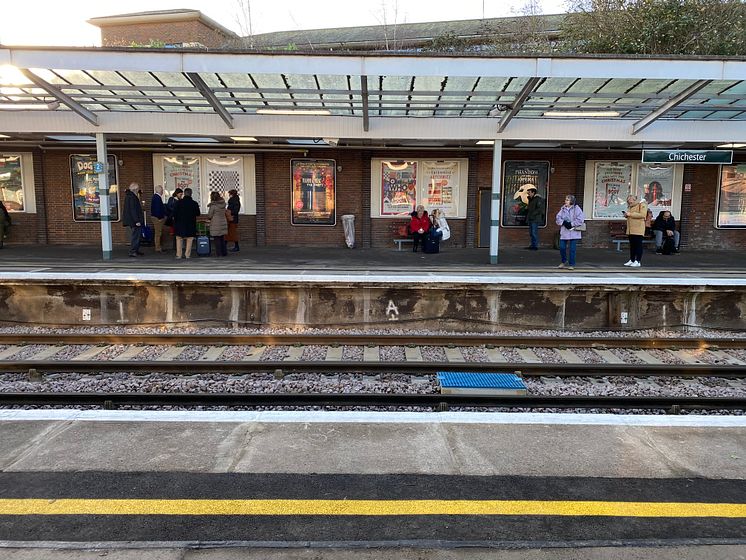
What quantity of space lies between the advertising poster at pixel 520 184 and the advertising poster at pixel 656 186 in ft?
9.45

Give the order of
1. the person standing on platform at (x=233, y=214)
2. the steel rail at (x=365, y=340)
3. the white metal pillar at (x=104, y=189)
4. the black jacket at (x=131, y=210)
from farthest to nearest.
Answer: the person standing on platform at (x=233, y=214) → the black jacket at (x=131, y=210) → the white metal pillar at (x=104, y=189) → the steel rail at (x=365, y=340)

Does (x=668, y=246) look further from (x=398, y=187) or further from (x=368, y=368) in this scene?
(x=368, y=368)

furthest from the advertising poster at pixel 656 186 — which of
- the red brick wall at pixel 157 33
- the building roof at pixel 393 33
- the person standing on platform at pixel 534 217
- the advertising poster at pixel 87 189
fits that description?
the red brick wall at pixel 157 33

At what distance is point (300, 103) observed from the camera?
12.0 meters

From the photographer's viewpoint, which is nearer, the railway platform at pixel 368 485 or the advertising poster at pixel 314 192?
the railway platform at pixel 368 485

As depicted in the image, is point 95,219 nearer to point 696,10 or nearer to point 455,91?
point 455,91

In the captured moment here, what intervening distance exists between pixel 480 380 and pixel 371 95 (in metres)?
7.09

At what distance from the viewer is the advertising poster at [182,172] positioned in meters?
16.5

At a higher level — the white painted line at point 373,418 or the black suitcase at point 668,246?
the black suitcase at point 668,246

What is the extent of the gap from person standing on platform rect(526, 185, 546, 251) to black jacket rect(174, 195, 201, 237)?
29.6 feet

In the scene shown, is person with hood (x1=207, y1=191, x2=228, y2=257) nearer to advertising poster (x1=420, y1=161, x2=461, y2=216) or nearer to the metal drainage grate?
advertising poster (x1=420, y1=161, x2=461, y2=216)

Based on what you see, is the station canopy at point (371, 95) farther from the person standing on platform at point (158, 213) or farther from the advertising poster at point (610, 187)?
the advertising poster at point (610, 187)

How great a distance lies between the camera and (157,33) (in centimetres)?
2733

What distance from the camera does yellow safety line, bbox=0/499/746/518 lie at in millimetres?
3498
